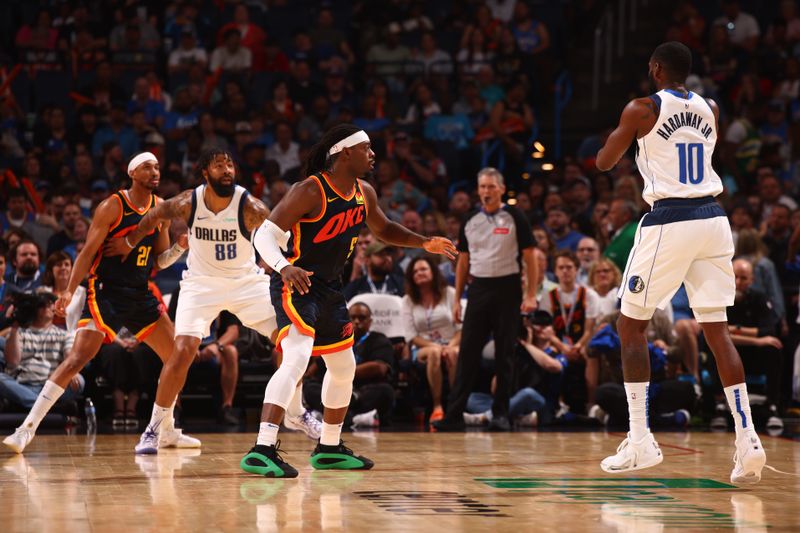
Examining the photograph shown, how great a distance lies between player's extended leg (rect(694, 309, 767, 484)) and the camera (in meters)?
5.59

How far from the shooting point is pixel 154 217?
Result: 7.30 meters

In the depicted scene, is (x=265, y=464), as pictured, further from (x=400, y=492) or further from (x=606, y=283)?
(x=606, y=283)

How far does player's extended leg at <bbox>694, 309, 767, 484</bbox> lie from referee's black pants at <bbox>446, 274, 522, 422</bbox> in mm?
3571

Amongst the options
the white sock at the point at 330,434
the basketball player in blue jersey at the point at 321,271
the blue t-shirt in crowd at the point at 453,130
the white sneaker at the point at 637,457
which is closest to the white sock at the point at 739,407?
the white sneaker at the point at 637,457

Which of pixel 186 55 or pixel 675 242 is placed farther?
pixel 186 55

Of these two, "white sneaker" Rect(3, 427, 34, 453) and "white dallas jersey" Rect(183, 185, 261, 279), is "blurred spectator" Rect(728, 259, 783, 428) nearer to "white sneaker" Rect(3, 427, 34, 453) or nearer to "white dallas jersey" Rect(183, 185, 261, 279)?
"white dallas jersey" Rect(183, 185, 261, 279)

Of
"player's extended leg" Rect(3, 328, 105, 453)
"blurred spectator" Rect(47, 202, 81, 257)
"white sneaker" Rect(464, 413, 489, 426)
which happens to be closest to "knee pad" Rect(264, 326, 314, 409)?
"player's extended leg" Rect(3, 328, 105, 453)

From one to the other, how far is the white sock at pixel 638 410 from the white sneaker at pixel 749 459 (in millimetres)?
466

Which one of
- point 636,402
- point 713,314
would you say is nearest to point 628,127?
point 713,314

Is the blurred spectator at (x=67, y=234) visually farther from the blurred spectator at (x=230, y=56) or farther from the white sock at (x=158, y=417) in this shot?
the white sock at (x=158, y=417)

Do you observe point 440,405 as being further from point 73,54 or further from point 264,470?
point 73,54

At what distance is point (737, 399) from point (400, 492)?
5.60 feet

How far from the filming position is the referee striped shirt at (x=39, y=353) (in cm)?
934

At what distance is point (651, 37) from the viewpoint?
643 inches
